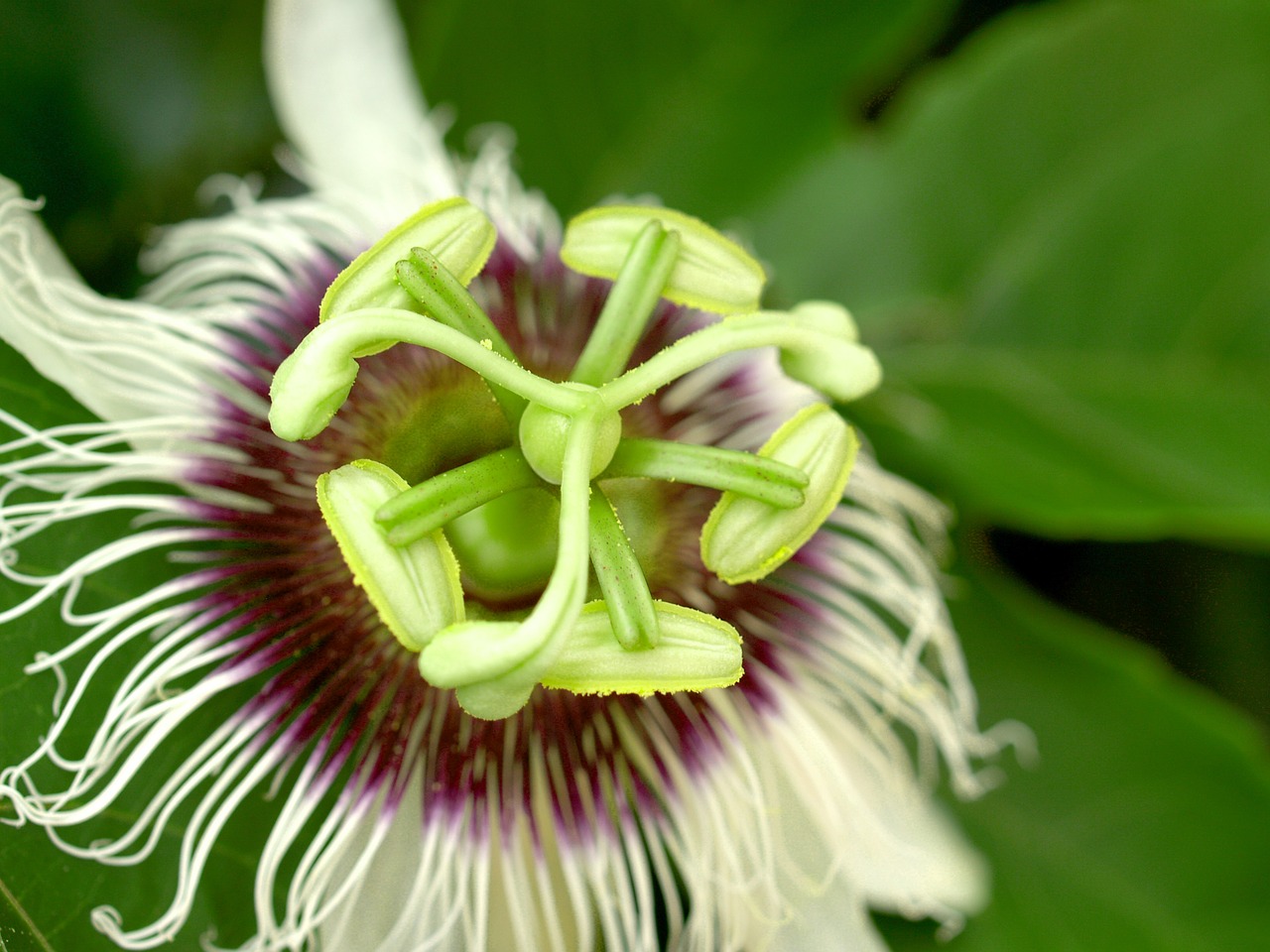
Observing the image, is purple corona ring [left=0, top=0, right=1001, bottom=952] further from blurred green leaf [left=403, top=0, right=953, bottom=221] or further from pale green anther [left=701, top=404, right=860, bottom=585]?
blurred green leaf [left=403, top=0, right=953, bottom=221]

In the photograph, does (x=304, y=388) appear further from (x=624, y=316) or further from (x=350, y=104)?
(x=350, y=104)

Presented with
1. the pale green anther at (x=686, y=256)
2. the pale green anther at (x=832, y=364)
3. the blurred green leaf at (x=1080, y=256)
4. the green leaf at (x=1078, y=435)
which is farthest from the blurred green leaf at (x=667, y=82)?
the pale green anther at (x=832, y=364)

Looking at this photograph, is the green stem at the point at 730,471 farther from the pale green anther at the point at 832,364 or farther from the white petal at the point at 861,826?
the white petal at the point at 861,826

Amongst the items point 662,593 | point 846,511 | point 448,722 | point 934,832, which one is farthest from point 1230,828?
point 448,722

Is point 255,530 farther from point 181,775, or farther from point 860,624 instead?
point 860,624

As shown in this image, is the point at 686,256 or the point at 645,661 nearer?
the point at 645,661

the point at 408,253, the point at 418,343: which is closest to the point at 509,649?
the point at 418,343
